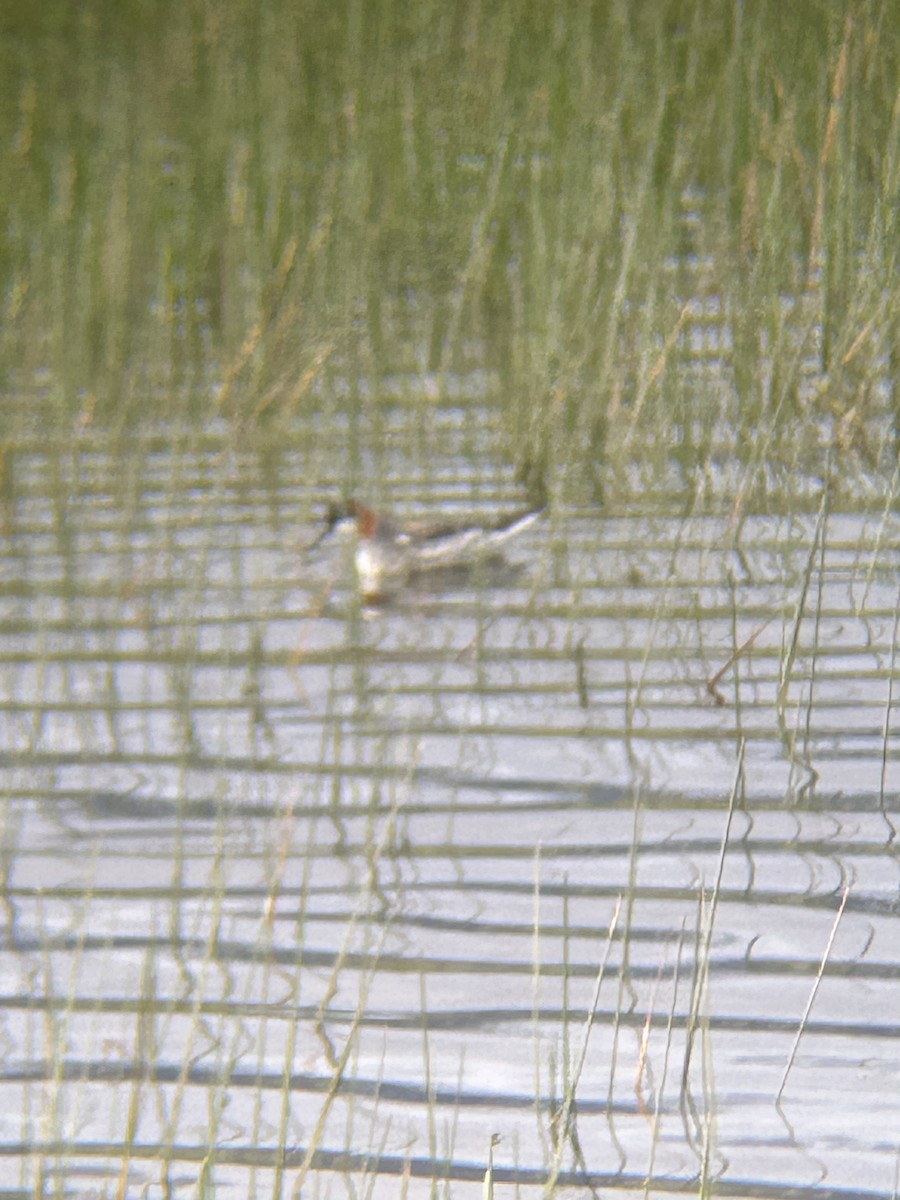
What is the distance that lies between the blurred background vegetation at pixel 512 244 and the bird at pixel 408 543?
368mm

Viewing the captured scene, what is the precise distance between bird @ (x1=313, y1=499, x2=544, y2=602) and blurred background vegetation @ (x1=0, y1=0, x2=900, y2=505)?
368mm

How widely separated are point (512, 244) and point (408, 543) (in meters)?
1.72

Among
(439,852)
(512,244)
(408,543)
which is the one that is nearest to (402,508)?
(408,543)

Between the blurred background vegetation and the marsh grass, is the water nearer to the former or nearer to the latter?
the marsh grass

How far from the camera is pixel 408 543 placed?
454 cm

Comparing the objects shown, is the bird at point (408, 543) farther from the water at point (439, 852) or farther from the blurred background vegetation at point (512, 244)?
the blurred background vegetation at point (512, 244)

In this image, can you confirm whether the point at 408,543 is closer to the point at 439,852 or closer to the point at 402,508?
the point at 402,508

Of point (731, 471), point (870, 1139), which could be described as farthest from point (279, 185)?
point (870, 1139)

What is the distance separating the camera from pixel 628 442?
4.78 metres

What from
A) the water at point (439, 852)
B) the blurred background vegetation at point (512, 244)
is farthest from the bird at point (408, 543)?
the blurred background vegetation at point (512, 244)

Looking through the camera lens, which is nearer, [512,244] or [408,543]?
[408,543]

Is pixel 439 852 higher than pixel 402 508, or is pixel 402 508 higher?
pixel 402 508

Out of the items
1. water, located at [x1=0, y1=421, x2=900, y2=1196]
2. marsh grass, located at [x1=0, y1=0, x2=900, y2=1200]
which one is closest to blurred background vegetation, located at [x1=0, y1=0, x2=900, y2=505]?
marsh grass, located at [x1=0, y1=0, x2=900, y2=1200]

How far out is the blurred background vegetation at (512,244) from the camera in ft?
15.9
